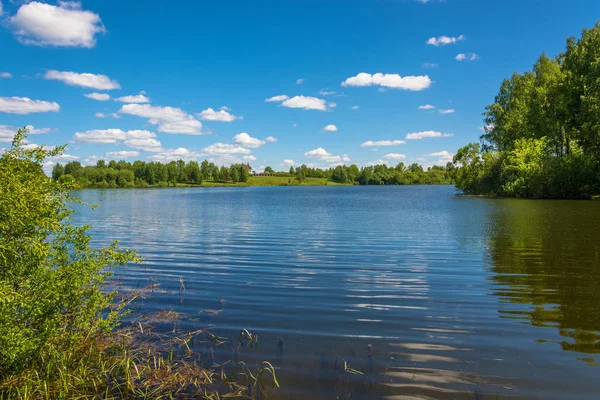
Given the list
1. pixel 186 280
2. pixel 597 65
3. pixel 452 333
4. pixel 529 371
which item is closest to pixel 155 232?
pixel 186 280

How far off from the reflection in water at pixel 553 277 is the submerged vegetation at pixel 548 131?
3267 cm

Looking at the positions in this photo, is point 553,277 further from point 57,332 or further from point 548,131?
point 548,131

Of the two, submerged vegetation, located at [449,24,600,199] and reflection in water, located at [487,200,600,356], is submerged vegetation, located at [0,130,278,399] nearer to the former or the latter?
reflection in water, located at [487,200,600,356]

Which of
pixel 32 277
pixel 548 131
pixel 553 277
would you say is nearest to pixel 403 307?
pixel 553 277

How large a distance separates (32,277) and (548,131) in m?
70.3

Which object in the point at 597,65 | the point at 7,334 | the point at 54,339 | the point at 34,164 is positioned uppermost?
the point at 597,65

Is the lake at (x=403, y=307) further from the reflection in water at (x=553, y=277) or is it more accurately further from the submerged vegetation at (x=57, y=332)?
the submerged vegetation at (x=57, y=332)

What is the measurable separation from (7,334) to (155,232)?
22474 millimetres

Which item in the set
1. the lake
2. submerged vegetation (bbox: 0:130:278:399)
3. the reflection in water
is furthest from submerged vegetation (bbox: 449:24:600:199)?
submerged vegetation (bbox: 0:130:278:399)

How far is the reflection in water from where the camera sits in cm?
842

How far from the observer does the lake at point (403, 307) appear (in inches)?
243

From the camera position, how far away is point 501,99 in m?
75.2

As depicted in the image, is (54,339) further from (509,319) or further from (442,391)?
(509,319)

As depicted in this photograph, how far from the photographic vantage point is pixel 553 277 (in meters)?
12.7
